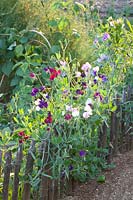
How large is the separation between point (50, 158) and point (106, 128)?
68cm

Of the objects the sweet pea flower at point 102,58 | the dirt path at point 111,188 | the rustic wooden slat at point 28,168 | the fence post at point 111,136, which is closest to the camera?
the rustic wooden slat at point 28,168

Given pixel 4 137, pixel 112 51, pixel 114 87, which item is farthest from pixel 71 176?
pixel 112 51

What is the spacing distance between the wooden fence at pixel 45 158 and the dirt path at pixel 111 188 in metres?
0.08

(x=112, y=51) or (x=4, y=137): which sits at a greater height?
(x=112, y=51)

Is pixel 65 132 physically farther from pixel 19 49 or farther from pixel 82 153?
pixel 19 49

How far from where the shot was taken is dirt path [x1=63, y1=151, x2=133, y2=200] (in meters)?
3.14

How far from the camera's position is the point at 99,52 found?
4.15 meters

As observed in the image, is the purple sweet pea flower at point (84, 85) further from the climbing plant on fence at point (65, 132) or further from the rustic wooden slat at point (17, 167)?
the rustic wooden slat at point (17, 167)

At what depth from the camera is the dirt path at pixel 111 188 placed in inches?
123

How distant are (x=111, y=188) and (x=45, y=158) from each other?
63 cm

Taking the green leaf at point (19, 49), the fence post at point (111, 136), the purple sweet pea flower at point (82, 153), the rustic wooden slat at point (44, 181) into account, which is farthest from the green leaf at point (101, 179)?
the green leaf at point (19, 49)

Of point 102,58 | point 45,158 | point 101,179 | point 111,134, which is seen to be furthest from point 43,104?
point 102,58

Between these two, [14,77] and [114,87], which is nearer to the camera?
[114,87]

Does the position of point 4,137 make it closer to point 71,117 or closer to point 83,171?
point 71,117
